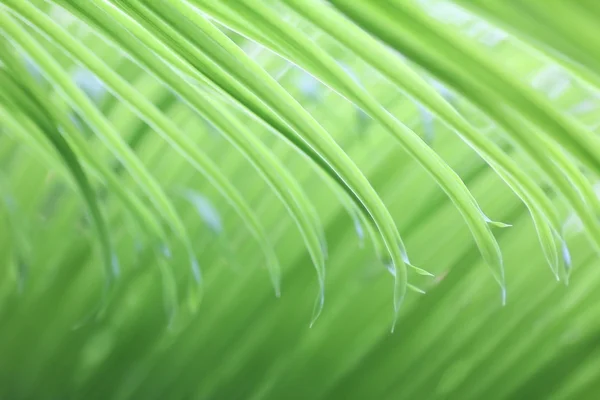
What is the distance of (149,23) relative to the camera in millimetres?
149

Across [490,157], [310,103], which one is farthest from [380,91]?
[490,157]

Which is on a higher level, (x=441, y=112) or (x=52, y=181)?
(x=52, y=181)

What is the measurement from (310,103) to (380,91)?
0.13ft

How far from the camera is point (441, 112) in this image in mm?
137

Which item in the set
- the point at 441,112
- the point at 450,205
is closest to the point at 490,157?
the point at 441,112

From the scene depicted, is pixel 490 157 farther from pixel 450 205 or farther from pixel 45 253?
pixel 45 253

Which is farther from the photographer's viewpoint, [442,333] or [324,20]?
[442,333]

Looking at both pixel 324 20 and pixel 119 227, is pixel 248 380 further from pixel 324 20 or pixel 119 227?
pixel 324 20

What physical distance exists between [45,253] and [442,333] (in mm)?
240

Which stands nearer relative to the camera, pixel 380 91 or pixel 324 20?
pixel 324 20

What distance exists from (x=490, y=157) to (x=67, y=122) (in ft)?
0.52

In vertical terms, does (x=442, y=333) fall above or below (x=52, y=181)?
below

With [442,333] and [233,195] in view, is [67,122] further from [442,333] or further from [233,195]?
[442,333]

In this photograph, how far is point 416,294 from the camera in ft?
0.96
